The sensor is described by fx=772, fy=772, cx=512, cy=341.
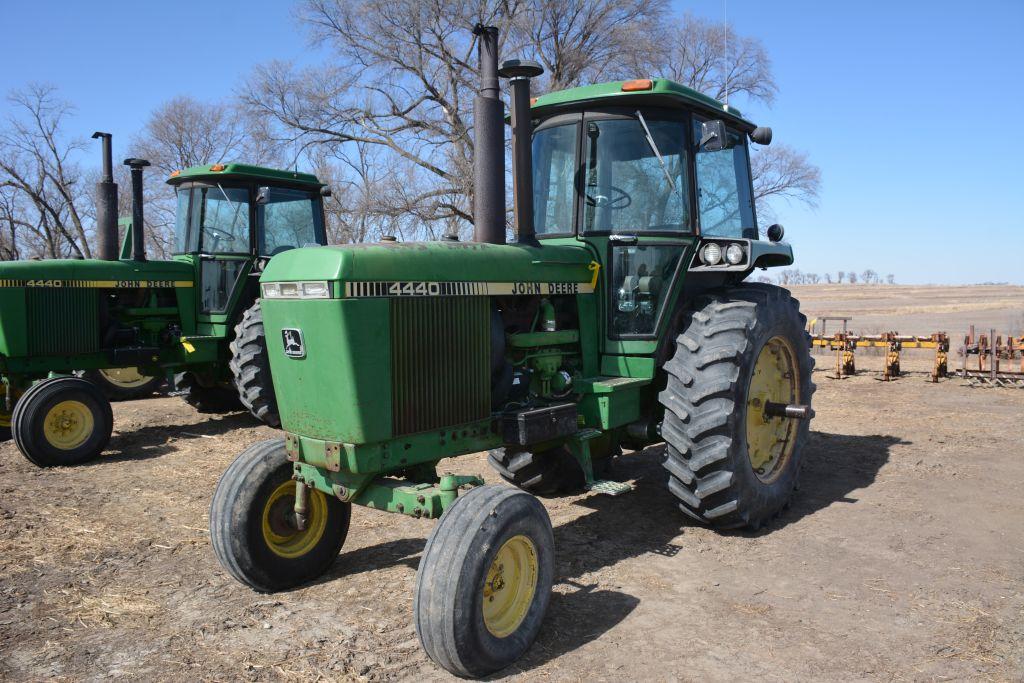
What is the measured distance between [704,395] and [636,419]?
23.6 inches

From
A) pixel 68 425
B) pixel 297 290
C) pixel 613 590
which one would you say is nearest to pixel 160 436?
pixel 68 425

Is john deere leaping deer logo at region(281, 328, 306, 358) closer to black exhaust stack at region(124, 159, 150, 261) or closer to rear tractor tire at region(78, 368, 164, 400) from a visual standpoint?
black exhaust stack at region(124, 159, 150, 261)

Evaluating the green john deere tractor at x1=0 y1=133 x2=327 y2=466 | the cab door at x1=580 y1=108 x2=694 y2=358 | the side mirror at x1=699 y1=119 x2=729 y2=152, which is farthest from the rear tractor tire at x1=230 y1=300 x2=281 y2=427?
the side mirror at x1=699 y1=119 x2=729 y2=152

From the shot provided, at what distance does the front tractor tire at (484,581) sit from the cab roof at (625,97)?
2.62 metres

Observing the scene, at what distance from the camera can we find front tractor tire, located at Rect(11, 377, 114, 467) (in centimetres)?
696

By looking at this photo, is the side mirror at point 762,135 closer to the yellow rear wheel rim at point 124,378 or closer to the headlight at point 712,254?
the headlight at point 712,254

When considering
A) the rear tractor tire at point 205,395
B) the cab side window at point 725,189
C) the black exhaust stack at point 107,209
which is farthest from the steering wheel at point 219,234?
the cab side window at point 725,189

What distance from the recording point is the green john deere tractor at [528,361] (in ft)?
11.2

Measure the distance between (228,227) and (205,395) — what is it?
2.15 m

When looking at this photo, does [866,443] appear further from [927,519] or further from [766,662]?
[766,662]

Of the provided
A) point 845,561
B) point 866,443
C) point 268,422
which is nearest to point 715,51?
point 866,443

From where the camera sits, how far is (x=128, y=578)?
4.29 meters

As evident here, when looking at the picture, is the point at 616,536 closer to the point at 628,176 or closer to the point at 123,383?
the point at 628,176

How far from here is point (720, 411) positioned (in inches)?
180
